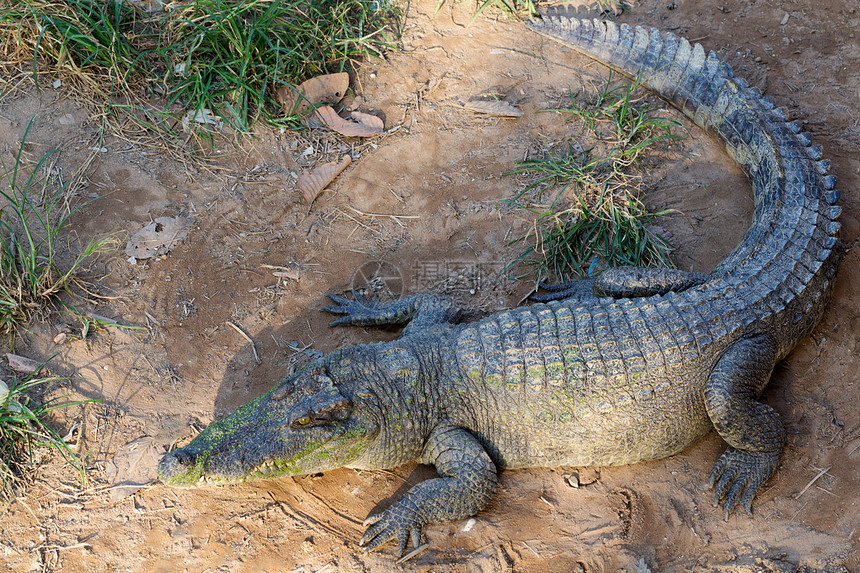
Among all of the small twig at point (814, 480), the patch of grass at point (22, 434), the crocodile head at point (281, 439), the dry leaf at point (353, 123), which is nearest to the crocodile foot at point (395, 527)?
the crocodile head at point (281, 439)

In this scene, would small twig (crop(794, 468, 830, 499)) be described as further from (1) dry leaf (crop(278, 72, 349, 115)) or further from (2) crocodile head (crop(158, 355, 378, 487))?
(1) dry leaf (crop(278, 72, 349, 115))

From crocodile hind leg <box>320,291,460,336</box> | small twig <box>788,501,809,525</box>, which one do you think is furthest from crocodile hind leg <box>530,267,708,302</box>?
small twig <box>788,501,809,525</box>

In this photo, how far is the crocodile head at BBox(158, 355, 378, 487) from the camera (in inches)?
123

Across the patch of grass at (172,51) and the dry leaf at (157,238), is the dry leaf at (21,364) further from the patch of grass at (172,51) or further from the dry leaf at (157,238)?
the patch of grass at (172,51)

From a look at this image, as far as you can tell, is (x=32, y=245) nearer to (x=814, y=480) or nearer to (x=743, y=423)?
(x=743, y=423)

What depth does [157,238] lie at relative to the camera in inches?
170

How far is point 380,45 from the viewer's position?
542 cm

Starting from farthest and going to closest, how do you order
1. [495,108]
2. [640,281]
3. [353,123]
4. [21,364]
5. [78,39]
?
[495,108] → [353,123] → [78,39] → [640,281] → [21,364]

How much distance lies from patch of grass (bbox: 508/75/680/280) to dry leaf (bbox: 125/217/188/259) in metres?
2.36

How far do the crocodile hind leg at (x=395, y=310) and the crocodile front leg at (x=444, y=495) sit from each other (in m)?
0.89

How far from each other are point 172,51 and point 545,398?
378cm

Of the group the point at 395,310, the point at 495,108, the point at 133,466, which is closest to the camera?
the point at 133,466

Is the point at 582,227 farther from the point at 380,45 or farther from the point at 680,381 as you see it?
the point at 380,45

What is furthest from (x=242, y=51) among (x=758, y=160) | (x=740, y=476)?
(x=740, y=476)
